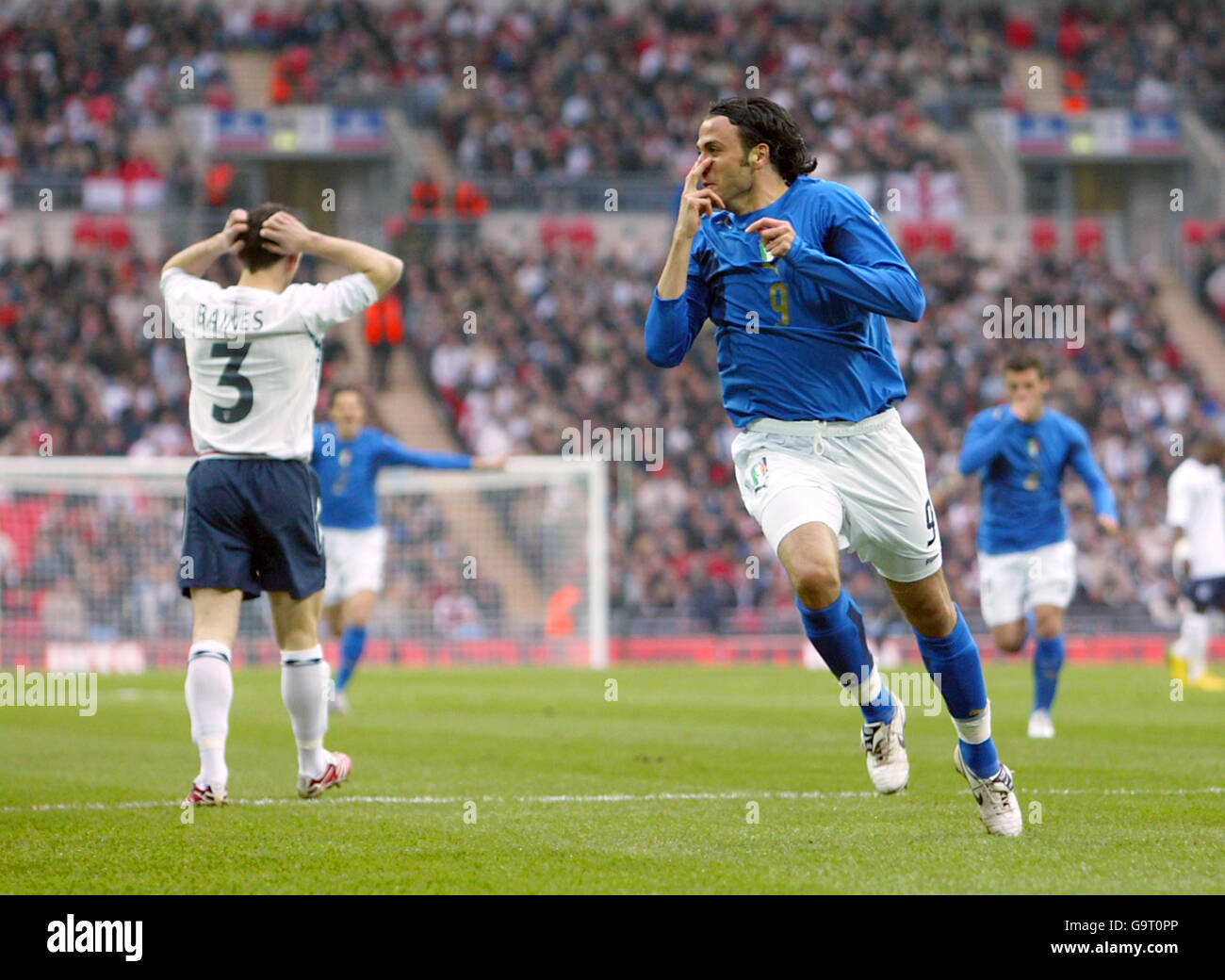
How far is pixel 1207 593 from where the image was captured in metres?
17.7

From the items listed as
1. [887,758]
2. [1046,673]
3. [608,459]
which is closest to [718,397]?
[608,459]

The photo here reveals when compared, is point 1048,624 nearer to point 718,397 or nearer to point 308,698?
point 308,698

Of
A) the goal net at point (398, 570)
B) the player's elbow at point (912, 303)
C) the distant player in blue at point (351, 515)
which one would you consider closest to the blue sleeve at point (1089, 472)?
the distant player in blue at point (351, 515)

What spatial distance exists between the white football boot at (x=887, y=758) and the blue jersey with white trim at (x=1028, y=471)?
17.3ft

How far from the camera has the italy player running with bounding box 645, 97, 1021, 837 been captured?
259 inches

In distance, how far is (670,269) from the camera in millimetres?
6777

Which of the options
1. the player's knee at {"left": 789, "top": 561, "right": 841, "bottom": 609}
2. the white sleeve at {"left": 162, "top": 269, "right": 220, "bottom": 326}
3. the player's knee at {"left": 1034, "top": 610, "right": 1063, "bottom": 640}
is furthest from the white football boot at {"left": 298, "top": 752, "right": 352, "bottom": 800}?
the player's knee at {"left": 1034, "top": 610, "right": 1063, "bottom": 640}

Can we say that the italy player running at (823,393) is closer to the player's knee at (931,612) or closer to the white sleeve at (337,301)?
the player's knee at (931,612)

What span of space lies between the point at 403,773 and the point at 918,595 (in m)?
3.99

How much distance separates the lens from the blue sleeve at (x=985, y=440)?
12.1 metres

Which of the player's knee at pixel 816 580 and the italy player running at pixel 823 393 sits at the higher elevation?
the italy player running at pixel 823 393

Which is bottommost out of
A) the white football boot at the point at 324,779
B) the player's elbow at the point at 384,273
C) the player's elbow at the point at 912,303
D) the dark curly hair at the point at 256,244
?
the white football boot at the point at 324,779
